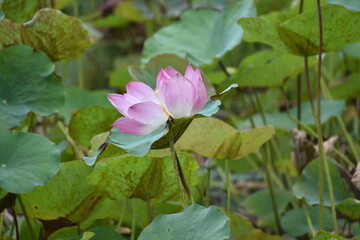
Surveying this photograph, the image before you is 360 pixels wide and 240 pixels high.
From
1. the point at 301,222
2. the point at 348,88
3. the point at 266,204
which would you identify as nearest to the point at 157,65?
the point at 301,222

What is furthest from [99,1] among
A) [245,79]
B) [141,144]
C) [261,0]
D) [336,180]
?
[141,144]

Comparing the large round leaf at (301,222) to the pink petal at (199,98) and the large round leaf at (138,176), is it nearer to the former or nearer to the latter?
the large round leaf at (138,176)

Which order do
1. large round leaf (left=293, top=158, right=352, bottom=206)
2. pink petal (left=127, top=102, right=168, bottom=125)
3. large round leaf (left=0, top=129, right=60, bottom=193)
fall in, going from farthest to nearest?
1. large round leaf (left=293, top=158, right=352, bottom=206)
2. large round leaf (left=0, top=129, right=60, bottom=193)
3. pink petal (left=127, top=102, right=168, bottom=125)

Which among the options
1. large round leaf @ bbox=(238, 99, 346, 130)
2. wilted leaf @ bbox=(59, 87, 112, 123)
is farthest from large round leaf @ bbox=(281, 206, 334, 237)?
wilted leaf @ bbox=(59, 87, 112, 123)

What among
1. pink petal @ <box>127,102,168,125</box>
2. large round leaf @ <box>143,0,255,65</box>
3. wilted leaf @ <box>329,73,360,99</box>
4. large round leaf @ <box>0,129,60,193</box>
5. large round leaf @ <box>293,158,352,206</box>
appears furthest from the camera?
wilted leaf @ <box>329,73,360,99</box>

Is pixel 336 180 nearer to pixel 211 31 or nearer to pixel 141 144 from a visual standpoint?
pixel 141 144

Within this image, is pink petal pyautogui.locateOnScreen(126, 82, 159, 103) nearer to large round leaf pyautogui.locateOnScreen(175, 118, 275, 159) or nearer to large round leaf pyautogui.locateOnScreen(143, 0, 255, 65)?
large round leaf pyautogui.locateOnScreen(175, 118, 275, 159)

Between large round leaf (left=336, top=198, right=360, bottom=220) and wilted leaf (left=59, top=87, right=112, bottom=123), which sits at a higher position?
large round leaf (left=336, top=198, right=360, bottom=220)
